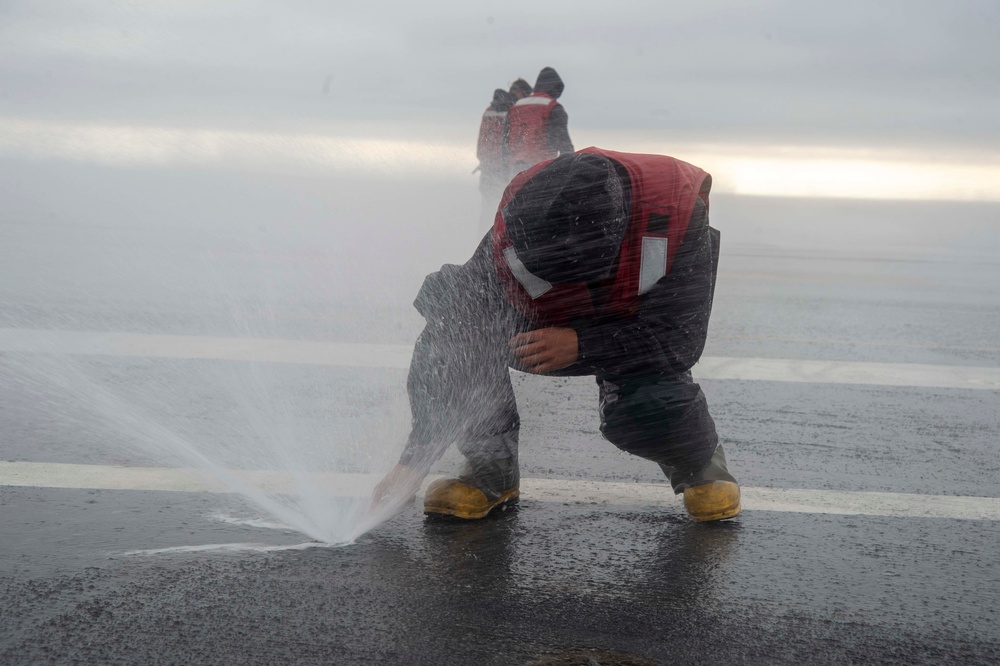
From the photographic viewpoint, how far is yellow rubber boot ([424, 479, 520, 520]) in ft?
9.52

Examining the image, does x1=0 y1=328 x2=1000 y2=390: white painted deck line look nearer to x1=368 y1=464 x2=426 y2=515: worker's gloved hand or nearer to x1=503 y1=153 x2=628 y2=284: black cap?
x1=368 y1=464 x2=426 y2=515: worker's gloved hand

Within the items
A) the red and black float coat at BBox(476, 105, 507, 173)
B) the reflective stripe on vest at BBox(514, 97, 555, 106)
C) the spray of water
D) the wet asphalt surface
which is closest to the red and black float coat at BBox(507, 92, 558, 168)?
the reflective stripe on vest at BBox(514, 97, 555, 106)

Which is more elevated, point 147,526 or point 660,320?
point 660,320

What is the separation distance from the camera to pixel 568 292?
2.62 metres

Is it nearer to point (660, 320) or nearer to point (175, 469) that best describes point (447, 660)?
point (660, 320)

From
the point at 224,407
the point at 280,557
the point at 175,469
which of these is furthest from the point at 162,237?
the point at 280,557

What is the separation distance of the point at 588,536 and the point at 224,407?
1997 mm

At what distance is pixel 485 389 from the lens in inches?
114

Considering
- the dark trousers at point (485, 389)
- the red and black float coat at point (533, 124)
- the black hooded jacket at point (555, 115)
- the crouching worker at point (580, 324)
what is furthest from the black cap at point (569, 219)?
the black hooded jacket at point (555, 115)

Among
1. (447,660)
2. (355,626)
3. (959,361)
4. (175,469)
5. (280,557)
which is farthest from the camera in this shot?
(959,361)

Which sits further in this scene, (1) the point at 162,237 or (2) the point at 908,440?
(1) the point at 162,237

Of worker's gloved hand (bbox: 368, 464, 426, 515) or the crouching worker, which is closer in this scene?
the crouching worker

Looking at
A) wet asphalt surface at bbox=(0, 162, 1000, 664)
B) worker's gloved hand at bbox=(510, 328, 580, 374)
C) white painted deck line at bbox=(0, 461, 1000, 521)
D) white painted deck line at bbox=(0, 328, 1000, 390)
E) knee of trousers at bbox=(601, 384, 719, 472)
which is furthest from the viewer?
white painted deck line at bbox=(0, 328, 1000, 390)

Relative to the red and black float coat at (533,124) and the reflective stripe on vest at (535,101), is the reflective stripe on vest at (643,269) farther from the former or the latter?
the reflective stripe on vest at (535,101)
